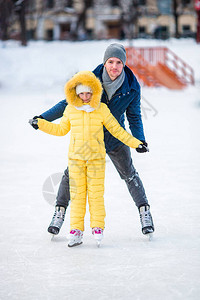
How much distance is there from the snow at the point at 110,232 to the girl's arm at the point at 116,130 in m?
0.61

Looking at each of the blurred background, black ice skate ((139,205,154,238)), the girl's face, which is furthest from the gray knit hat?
the blurred background

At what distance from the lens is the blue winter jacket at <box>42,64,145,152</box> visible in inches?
121

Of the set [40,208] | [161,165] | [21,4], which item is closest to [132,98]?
[40,208]

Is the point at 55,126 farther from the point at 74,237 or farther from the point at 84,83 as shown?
the point at 74,237

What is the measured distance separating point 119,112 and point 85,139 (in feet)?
1.06

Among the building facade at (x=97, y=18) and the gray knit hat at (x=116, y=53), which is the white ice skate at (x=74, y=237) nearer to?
the gray knit hat at (x=116, y=53)

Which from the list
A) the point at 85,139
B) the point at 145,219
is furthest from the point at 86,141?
the point at 145,219

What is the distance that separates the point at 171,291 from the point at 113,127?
3.29 ft

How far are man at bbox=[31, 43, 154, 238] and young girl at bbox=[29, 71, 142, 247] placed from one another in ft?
0.38

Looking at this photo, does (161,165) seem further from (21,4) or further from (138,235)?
(21,4)

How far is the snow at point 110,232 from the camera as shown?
97.4 inches

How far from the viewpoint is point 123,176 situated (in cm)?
324

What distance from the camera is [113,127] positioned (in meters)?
2.99

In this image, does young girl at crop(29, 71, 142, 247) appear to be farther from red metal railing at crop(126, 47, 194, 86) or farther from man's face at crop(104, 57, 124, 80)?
red metal railing at crop(126, 47, 194, 86)
